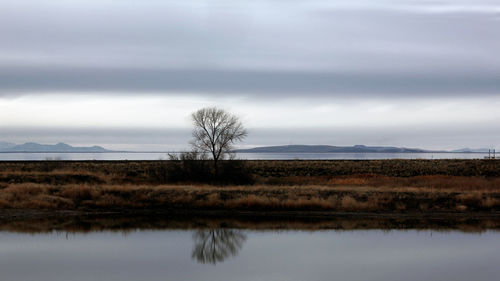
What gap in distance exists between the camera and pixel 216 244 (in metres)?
18.1

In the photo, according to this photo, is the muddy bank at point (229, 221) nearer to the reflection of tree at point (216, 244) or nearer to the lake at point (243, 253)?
the lake at point (243, 253)

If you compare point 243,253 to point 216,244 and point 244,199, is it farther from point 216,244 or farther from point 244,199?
point 244,199

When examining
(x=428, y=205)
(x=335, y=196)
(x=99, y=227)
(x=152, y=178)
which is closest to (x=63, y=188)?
(x=99, y=227)

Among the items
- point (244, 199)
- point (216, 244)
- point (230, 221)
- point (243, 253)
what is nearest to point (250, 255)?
point (243, 253)

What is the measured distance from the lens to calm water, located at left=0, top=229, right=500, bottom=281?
1330 centimetres

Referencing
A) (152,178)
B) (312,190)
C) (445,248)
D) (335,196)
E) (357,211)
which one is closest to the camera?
(445,248)

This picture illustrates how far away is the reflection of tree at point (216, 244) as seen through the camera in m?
15.8

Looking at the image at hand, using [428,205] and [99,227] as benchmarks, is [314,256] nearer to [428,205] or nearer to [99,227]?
[99,227]

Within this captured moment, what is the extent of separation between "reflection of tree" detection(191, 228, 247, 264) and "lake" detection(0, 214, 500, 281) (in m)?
0.03

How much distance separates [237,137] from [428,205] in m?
20.7

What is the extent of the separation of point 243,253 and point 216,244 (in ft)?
7.24

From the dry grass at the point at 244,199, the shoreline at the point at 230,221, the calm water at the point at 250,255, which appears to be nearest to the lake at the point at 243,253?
the calm water at the point at 250,255

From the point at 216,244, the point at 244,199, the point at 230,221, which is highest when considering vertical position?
the point at 244,199

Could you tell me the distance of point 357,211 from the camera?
25.9 metres
